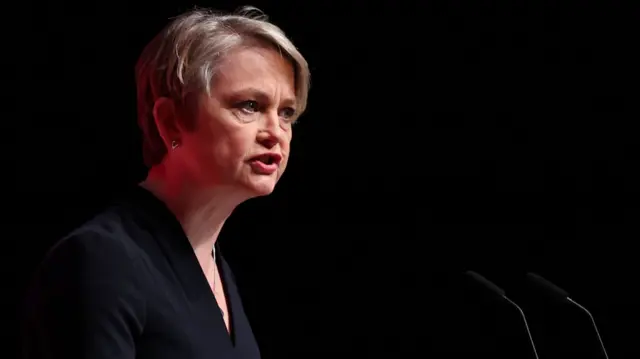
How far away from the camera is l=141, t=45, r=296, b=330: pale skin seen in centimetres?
140

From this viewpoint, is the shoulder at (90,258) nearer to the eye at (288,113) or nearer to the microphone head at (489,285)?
the eye at (288,113)

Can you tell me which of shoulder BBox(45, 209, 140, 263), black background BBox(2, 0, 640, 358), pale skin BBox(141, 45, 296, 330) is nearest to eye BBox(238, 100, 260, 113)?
pale skin BBox(141, 45, 296, 330)

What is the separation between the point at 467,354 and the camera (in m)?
2.37

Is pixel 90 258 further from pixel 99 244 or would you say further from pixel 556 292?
pixel 556 292

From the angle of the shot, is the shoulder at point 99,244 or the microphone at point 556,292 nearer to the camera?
the shoulder at point 99,244

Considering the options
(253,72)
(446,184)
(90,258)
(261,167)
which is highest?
(253,72)

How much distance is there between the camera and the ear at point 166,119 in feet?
4.70

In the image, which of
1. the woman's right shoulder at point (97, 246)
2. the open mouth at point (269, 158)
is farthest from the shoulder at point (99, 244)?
the open mouth at point (269, 158)

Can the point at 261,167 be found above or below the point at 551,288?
above

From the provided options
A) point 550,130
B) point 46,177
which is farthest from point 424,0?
point 46,177

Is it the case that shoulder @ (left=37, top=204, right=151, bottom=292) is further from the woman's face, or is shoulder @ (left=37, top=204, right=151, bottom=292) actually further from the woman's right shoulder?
the woman's face

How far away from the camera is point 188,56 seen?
1418 millimetres

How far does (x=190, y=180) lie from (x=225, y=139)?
9 centimetres

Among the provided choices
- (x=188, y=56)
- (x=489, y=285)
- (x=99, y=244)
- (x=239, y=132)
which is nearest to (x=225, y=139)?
(x=239, y=132)
